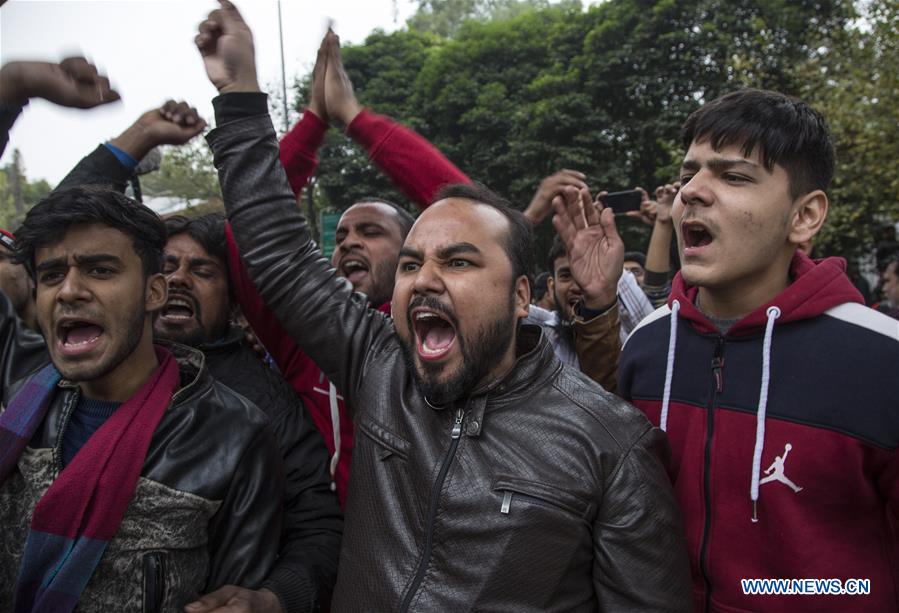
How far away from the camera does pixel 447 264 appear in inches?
76.6

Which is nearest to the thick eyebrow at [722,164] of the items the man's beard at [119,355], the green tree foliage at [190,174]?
the man's beard at [119,355]

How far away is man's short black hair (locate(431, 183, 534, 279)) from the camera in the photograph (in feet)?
6.66

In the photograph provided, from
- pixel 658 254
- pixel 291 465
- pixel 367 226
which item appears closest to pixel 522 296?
pixel 291 465

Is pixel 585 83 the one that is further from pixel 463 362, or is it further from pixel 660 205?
pixel 463 362

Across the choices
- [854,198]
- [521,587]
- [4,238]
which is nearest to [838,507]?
[521,587]

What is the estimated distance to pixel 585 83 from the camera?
20.5 m

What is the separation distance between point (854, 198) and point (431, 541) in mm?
14331

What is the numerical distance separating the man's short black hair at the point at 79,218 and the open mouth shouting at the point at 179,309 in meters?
0.61

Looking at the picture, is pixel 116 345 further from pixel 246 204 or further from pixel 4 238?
pixel 4 238

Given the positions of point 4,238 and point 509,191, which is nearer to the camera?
point 4,238

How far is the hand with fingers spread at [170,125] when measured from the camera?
256 cm

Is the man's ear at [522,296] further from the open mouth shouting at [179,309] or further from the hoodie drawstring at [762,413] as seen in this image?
the open mouth shouting at [179,309]

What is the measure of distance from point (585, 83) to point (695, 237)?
1961cm

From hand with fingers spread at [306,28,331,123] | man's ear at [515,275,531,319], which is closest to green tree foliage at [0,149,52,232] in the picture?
hand with fingers spread at [306,28,331,123]
